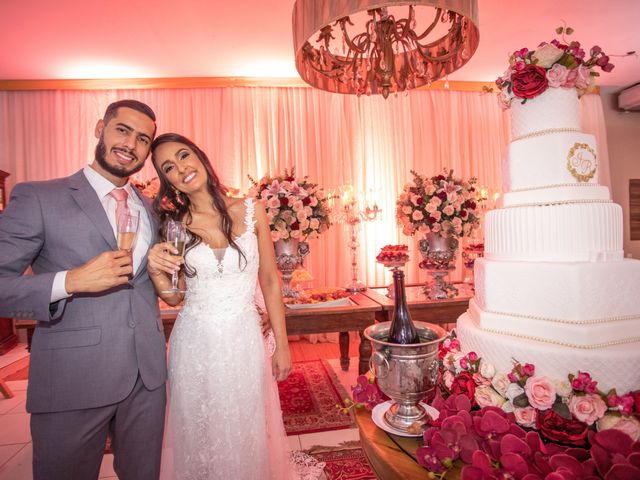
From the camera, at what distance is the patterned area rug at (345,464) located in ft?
8.45

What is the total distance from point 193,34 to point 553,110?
16.0ft

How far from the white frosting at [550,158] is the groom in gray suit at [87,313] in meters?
1.68

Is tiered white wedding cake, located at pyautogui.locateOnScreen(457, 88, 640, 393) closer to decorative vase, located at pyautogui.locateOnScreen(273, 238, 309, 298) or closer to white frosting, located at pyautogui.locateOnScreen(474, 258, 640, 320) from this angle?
white frosting, located at pyautogui.locateOnScreen(474, 258, 640, 320)

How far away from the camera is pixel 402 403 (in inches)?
54.1

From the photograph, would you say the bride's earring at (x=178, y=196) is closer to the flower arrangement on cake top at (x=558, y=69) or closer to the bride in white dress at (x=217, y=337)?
the bride in white dress at (x=217, y=337)

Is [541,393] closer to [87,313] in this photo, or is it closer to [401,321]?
[401,321]

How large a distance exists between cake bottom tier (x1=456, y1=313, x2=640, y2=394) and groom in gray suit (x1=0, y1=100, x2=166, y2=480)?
155cm

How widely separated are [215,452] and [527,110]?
2.22 metres

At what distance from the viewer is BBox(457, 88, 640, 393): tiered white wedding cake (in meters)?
1.27

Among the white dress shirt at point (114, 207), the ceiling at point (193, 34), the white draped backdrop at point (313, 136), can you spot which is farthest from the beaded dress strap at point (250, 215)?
the white draped backdrop at point (313, 136)

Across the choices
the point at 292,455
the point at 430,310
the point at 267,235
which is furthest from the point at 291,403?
the point at 267,235

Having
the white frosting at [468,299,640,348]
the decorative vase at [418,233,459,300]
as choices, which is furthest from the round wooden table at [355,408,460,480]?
the decorative vase at [418,233,459,300]

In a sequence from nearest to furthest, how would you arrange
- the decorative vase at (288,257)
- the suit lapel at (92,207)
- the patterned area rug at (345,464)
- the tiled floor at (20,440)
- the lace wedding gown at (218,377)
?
1. the suit lapel at (92,207)
2. the lace wedding gown at (218,377)
3. the patterned area rug at (345,464)
4. the tiled floor at (20,440)
5. the decorative vase at (288,257)

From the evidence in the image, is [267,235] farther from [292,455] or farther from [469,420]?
[292,455]
